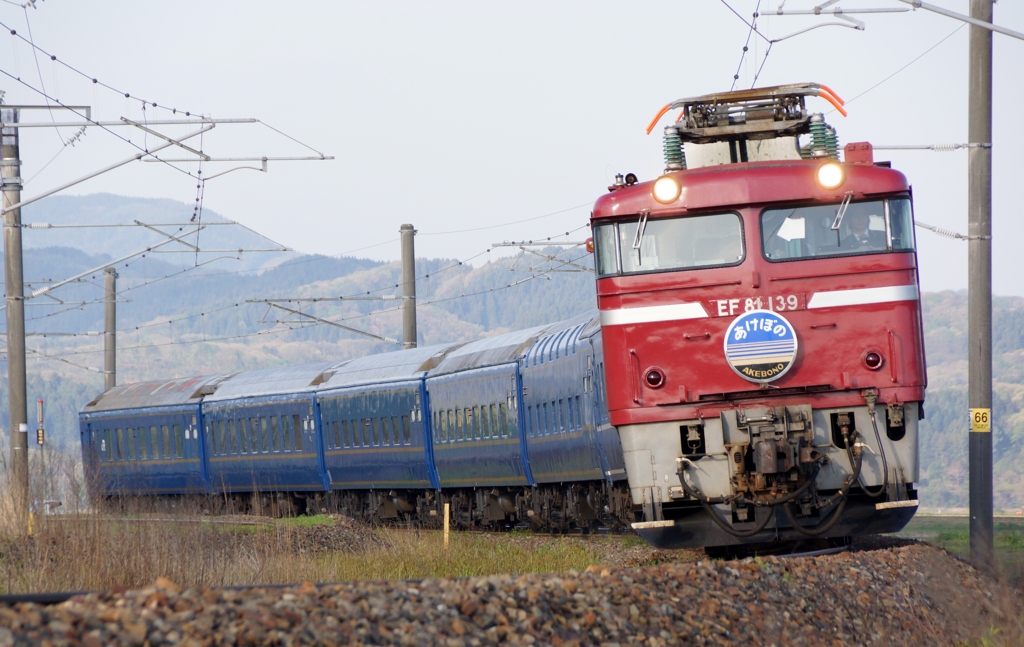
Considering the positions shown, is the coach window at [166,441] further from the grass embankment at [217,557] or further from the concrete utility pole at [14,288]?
the grass embankment at [217,557]

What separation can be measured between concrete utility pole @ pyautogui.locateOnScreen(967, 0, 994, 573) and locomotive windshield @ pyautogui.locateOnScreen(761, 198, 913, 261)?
3.52 meters

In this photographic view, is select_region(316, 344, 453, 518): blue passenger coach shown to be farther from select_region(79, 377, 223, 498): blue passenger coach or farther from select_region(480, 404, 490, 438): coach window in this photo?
select_region(79, 377, 223, 498): blue passenger coach

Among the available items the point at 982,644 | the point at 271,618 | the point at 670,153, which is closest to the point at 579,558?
the point at 670,153

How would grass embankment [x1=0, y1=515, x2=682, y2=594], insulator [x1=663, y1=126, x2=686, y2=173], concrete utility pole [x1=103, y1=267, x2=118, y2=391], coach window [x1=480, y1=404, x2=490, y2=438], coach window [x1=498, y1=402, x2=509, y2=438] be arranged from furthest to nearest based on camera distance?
concrete utility pole [x1=103, y1=267, x2=118, y2=391] → coach window [x1=480, y1=404, x2=490, y2=438] → coach window [x1=498, y1=402, x2=509, y2=438] → insulator [x1=663, y1=126, x2=686, y2=173] → grass embankment [x1=0, y1=515, x2=682, y2=594]

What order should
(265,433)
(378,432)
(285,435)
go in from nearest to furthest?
(378,432)
(285,435)
(265,433)

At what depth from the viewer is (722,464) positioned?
38.9 ft

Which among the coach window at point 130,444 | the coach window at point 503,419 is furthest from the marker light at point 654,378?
the coach window at point 130,444

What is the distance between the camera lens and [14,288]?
71.3 feet

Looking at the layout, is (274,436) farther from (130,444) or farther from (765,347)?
(765,347)

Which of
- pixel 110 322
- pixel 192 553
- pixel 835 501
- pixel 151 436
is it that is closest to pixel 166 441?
pixel 151 436

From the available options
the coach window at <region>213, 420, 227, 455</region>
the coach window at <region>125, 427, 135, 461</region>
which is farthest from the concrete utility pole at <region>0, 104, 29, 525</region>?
the coach window at <region>125, 427, 135, 461</region>

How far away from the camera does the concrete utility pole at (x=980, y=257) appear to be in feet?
50.0

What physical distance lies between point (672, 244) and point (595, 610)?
4721 millimetres

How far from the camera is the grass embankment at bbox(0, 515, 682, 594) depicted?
12.0 m
